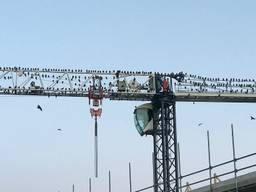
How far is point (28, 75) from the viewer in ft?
198

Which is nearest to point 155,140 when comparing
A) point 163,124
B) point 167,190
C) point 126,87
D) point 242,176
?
point 163,124

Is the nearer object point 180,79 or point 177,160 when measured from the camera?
point 177,160

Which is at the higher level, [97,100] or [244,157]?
[97,100]

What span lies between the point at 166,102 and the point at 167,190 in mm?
11970

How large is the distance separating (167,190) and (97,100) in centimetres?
1255

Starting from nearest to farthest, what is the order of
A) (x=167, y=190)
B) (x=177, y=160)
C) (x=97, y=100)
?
(x=167, y=190) → (x=177, y=160) → (x=97, y=100)

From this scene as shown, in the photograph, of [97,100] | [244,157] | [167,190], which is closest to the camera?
[244,157]

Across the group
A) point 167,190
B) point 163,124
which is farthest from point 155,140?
point 167,190

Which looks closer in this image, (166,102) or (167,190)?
(167,190)

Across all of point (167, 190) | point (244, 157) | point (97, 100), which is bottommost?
point (167, 190)

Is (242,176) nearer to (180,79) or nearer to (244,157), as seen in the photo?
(244,157)

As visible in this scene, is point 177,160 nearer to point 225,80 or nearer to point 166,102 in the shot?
point 166,102

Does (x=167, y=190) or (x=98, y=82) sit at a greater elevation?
(x=98, y=82)

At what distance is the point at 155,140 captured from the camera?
2397 inches
